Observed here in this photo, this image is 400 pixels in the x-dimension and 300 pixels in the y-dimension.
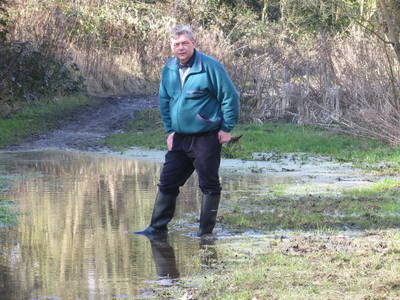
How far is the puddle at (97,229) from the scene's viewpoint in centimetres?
448

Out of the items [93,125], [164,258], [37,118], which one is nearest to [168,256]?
[164,258]

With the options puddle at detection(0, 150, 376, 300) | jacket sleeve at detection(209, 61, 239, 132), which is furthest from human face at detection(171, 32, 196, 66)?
puddle at detection(0, 150, 376, 300)

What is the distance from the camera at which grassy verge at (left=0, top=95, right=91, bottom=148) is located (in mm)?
16078

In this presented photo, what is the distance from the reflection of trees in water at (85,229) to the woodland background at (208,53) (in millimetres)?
5960

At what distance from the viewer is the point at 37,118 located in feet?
61.2

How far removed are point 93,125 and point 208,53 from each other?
5398mm

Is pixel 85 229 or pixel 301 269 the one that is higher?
pixel 301 269

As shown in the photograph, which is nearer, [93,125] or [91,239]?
[91,239]

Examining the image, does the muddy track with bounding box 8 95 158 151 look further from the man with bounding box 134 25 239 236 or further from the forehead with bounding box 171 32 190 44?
the forehead with bounding box 171 32 190 44

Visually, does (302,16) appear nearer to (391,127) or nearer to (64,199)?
(391,127)

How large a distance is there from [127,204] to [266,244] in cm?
254

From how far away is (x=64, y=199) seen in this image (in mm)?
7887

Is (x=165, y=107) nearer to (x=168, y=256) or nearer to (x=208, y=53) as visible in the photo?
(x=168, y=256)

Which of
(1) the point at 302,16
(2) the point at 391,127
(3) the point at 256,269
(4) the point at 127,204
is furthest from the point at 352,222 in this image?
(1) the point at 302,16
